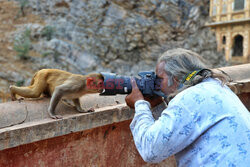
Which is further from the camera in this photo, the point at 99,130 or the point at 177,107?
the point at 99,130

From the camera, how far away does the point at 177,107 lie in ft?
3.43

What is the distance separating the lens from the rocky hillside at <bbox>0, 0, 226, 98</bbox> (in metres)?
13.2

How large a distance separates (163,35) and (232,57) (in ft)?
27.3

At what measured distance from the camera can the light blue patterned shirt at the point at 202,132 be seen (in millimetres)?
1025

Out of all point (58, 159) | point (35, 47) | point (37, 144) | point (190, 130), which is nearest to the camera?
point (190, 130)

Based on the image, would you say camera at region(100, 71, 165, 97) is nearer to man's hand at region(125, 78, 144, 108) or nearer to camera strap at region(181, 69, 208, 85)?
man's hand at region(125, 78, 144, 108)

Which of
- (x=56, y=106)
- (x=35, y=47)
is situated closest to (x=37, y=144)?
(x=56, y=106)

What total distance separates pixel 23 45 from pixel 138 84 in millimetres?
12895

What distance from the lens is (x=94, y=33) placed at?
1509 cm

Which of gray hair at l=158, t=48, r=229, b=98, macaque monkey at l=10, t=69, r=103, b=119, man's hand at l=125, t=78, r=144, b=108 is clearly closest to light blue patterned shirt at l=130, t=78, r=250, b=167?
gray hair at l=158, t=48, r=229, b=98

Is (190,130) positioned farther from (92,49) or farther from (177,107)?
(92,49)

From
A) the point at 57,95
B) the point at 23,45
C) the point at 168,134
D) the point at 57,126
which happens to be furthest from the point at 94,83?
the point at 23,45

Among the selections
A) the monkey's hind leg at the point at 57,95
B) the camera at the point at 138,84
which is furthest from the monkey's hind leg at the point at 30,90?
the camera at the point at 138,84

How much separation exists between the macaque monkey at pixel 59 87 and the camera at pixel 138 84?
446mm
